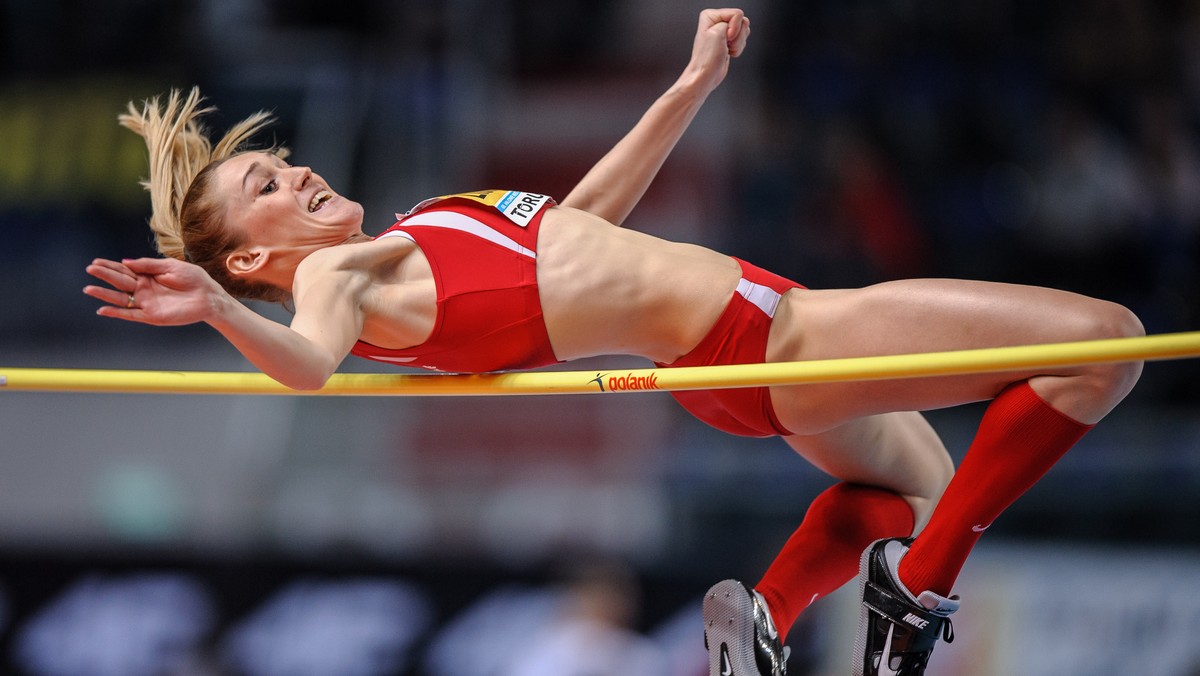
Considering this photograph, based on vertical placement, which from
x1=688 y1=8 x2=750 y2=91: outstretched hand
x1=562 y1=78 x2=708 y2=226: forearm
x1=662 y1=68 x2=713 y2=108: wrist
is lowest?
x1=562 y1=78 x2=708 y2=226: forearm

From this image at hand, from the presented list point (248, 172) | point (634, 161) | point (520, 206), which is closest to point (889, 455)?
point (634, 161)

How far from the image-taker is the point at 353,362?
7336 mm

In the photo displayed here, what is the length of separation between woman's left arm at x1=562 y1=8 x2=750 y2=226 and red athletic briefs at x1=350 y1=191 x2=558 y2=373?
0.43 m

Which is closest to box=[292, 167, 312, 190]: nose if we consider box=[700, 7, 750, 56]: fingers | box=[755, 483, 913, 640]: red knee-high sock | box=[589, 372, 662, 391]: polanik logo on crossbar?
box=[589, 372, 662, 391]: polanik logo on crossbar

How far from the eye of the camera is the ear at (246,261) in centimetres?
366

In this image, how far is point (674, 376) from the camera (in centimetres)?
335

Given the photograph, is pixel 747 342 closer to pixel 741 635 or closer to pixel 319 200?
pixel 741 635

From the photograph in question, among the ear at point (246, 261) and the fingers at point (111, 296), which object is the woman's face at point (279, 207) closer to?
the ear at point (246, 261)

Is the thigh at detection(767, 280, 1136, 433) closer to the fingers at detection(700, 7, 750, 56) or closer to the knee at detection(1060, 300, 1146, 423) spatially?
the knee at detection(1060, 300, 1146, 423)

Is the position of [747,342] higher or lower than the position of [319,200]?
lower

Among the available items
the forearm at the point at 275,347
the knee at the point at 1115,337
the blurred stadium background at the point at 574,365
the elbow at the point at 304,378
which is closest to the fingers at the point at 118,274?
the forearm at the point at 275,347

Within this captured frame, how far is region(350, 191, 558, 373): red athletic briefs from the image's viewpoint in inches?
139

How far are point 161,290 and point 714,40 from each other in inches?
72.9

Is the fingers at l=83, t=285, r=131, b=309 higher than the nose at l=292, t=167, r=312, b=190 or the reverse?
the reverse
